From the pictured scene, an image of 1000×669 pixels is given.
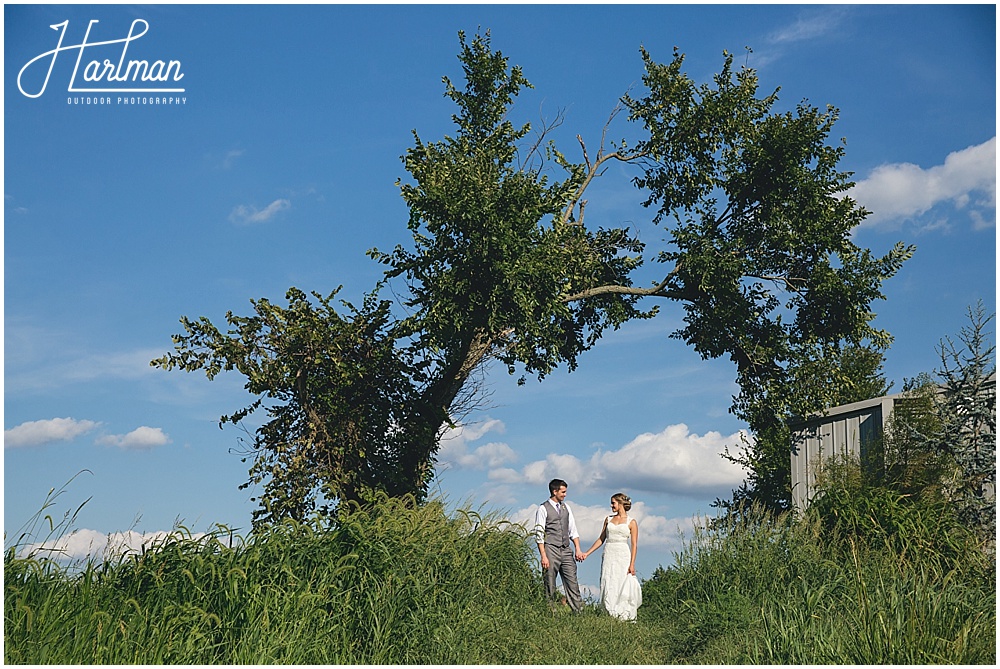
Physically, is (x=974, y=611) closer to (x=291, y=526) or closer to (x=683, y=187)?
(x=291, y=526)

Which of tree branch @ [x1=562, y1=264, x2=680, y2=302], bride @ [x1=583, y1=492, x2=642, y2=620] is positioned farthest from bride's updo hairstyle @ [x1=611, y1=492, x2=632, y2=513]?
tree branch @ [x1=562, y1=264, x2=680, y2=302]

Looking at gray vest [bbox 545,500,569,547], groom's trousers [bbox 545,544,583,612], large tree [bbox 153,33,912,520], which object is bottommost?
groom's trousers [bbox 545,544,583,612]

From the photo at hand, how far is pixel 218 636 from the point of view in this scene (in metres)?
6.72

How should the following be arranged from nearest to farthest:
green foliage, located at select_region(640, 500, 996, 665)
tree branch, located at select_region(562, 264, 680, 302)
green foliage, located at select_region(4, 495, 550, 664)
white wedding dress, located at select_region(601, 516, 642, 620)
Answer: green foliage, located at select_region(4, 495, 550, 664)
green foliage, located at select_region(640, 500, 996, 665)
white wedding dress, located at select_region(601, 516, 642, 620)
tree branch, located at select_region(562, 264, 680, 302)

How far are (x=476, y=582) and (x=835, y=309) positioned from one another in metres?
8.15

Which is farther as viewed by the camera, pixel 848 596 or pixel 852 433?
pixel 852 433

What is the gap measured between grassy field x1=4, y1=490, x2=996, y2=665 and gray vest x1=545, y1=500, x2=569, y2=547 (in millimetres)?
398

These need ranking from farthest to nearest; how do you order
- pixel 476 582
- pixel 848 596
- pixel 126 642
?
pixel 476 582
pixel 848 596
pixel 126 642

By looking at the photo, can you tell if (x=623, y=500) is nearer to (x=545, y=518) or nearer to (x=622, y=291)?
(x=545, y=518)

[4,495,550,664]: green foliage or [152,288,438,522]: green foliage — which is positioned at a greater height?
[152,288,438,522]: green foliage

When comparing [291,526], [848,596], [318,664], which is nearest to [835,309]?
[848,596]

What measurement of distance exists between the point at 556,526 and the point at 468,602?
2849 mm

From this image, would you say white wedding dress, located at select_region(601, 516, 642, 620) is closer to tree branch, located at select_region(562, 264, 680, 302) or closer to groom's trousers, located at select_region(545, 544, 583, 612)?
groom's trousers, located at select_region(545, 544, 583, 612)

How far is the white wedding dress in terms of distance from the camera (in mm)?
10711
